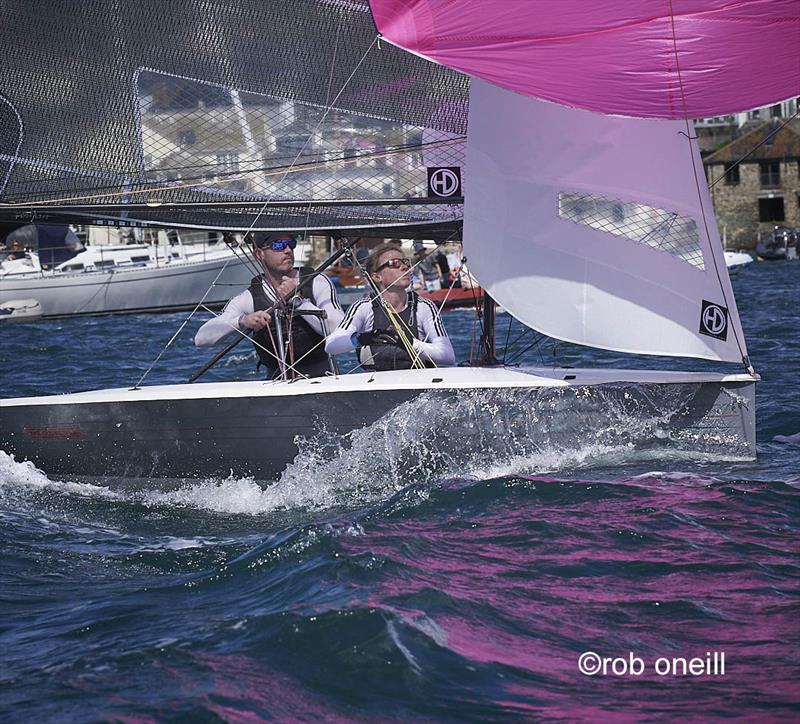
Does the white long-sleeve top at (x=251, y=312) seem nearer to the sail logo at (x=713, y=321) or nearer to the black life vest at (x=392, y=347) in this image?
the black life vest at (x=392, y=347)

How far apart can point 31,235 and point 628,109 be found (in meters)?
23.9

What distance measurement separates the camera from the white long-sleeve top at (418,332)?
6375 mm

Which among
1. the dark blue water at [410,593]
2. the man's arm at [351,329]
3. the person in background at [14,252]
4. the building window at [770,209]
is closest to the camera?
the dark blue water at [410,593]

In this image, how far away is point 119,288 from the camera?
24094mm

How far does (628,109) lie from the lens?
6.07m

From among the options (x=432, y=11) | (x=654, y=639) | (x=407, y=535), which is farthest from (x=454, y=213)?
(x=654, y=639)

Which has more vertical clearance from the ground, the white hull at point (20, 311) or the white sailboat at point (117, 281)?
the white sailboat at point (117, 281)

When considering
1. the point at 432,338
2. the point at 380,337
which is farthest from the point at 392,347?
the point at 432,338

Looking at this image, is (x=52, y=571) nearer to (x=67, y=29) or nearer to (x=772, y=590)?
(x=772, y=590)

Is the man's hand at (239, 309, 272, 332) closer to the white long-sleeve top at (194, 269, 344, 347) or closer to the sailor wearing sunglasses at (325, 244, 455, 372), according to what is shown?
the white long-sleeve top at (194, 269, 344, 347)

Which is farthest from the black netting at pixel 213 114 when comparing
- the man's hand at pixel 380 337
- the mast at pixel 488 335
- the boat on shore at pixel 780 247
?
the boat on shore at pixel 780 247

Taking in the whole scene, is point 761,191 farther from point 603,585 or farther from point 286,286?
point 603,585

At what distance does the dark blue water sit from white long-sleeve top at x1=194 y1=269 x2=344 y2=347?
83 centimetres

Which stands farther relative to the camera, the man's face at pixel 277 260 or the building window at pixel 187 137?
the building window at pixel 187 137
